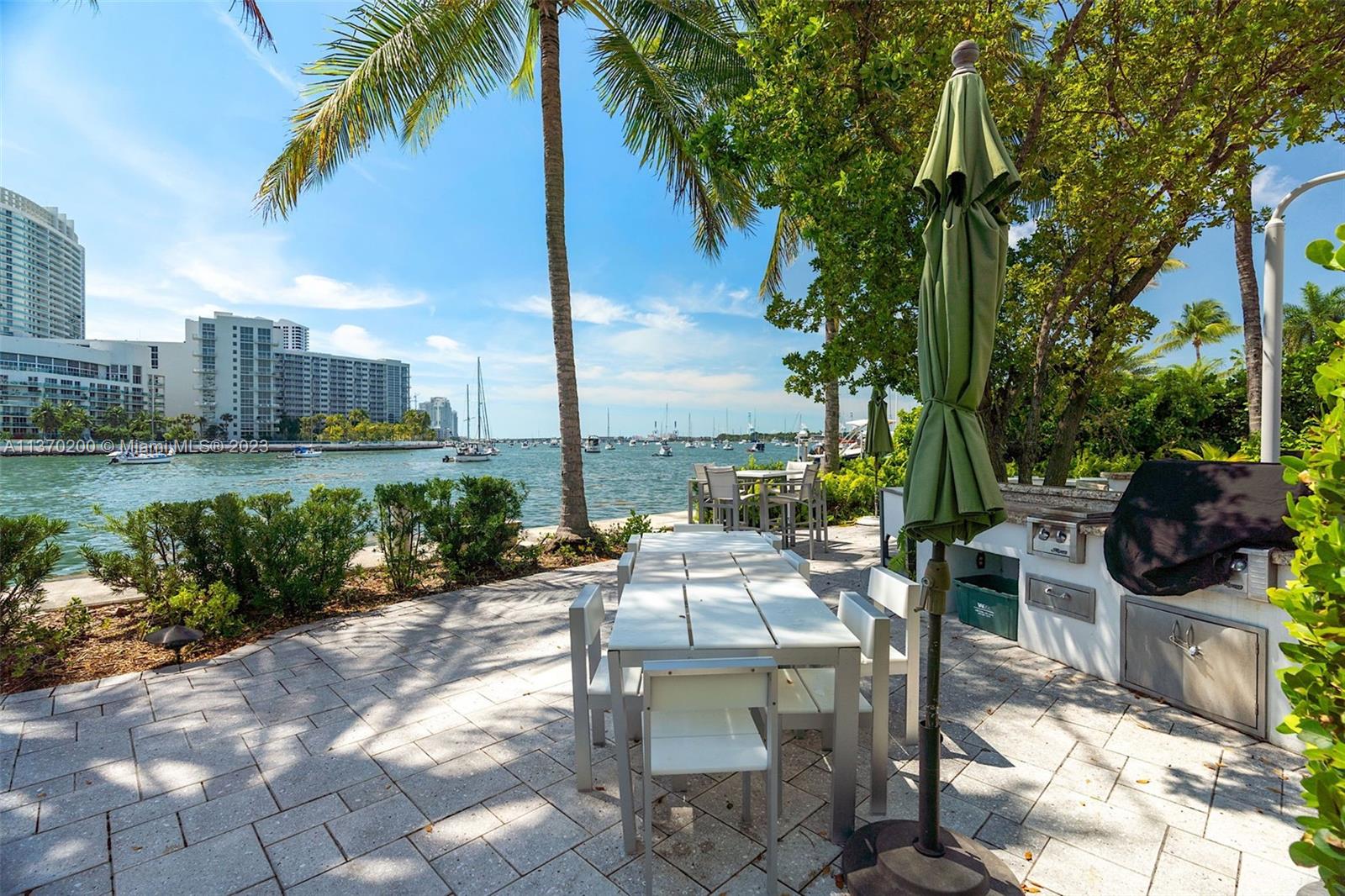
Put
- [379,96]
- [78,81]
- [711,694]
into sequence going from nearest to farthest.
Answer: [711,694] < [78,81] < [379,96]

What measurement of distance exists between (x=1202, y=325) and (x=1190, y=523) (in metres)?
37.6

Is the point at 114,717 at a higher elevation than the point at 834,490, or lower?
lower

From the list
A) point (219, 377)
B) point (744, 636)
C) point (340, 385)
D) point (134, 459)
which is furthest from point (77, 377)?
point (744, 636)

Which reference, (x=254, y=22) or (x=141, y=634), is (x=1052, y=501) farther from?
(x=254, y=22)

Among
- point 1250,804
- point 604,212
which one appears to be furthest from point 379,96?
point 1250,804

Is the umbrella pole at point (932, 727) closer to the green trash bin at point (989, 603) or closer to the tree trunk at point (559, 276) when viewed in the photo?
the green trash bin at point (989, 603)

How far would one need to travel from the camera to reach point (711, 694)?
6.03 feet

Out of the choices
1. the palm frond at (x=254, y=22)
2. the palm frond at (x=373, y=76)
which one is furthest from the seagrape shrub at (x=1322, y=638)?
the palm frond at (x=373, y=76)

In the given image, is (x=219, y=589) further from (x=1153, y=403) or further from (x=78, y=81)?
(x=1153, y=403)

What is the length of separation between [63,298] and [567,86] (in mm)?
49896

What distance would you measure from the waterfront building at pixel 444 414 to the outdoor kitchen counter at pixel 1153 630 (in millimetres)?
149794

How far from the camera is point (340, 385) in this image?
10438 cm

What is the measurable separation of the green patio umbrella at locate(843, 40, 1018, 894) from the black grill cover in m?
1.89

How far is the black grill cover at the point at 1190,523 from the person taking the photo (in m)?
Answer: 2.79
